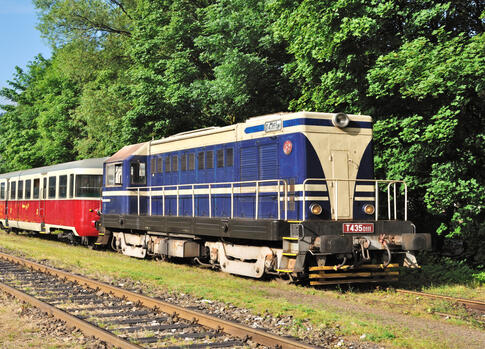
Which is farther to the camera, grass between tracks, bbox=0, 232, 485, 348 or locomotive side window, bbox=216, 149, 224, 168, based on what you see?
locomotive side window, bbox=216, 149, 224, 168

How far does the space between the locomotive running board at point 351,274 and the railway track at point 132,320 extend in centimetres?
365

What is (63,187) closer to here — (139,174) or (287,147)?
(139,174)

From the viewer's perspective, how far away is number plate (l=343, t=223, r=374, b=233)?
11.0m

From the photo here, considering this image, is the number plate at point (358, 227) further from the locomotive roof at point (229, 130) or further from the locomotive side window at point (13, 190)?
the locomotive side window at point (13, 190)

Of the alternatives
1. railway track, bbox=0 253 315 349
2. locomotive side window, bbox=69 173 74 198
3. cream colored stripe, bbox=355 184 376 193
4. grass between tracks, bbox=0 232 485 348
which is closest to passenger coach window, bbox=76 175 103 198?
locomotive side window, bbox=69 173 74 198

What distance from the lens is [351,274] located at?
1123 cm

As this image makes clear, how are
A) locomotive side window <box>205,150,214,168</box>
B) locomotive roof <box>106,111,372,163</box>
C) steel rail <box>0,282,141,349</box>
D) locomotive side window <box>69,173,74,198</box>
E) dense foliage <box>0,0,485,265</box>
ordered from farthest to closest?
locomotive side window <box>69,173,74,198</box>
locomotive side window <box>205,150,214,168</box>
dense foliage <box>0,0,485,265</box>
locomotive roof <box>106,111,372,163</box>
steel rail <box>0,282,141,349</box>

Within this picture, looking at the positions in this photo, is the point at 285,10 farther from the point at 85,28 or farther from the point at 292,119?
the point at 85,28

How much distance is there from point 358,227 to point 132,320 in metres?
5.26

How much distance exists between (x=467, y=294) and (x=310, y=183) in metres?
3.97

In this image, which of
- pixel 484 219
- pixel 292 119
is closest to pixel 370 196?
pixel 292 119

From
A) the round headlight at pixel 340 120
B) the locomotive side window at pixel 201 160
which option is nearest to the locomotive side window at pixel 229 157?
the locomotive side window at pixel 201 160

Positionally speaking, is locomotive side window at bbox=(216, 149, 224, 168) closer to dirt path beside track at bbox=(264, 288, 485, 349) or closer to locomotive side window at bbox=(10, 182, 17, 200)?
dirt path beside track at bbox=(264, 288, 485, 349)

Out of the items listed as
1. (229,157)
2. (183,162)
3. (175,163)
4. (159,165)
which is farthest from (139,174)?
(229,157)
